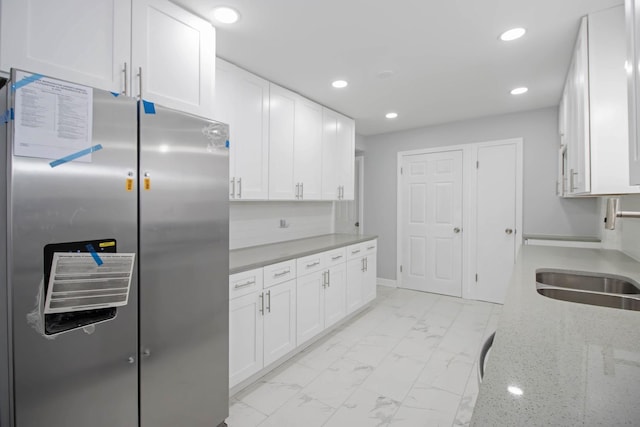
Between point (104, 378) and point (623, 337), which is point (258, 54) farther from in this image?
point (623, 337)

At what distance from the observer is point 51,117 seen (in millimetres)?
1132

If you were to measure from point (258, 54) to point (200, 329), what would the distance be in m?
1.98

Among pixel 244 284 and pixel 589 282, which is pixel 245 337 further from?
pixel 589 282

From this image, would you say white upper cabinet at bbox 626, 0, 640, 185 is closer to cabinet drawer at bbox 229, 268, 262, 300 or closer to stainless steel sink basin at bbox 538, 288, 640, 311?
stainless steel sink basin at bbox 538, 288, 640, 311

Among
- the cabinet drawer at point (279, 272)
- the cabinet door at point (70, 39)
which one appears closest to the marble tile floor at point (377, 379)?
the cabinet drawer at point (279, 272)

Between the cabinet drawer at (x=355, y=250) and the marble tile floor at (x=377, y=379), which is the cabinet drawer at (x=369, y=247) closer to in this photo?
the cabinet drawer at (x=355, y=250)

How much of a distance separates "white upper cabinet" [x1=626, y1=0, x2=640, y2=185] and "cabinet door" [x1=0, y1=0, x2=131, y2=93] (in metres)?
1.93

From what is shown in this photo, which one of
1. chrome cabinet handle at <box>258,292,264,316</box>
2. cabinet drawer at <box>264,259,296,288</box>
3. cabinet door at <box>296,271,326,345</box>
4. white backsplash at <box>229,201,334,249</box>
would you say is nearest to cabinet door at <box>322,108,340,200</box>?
white backsplash at <box>229,201,334,249</box>

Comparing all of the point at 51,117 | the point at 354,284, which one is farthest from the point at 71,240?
the point at 354,284

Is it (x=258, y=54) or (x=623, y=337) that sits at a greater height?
(x=258, y=54)

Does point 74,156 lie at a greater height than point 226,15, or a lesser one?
lesser

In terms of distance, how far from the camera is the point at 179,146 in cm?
155

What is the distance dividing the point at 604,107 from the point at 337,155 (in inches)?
101

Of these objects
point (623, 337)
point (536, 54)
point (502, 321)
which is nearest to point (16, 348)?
point (502, 321)
